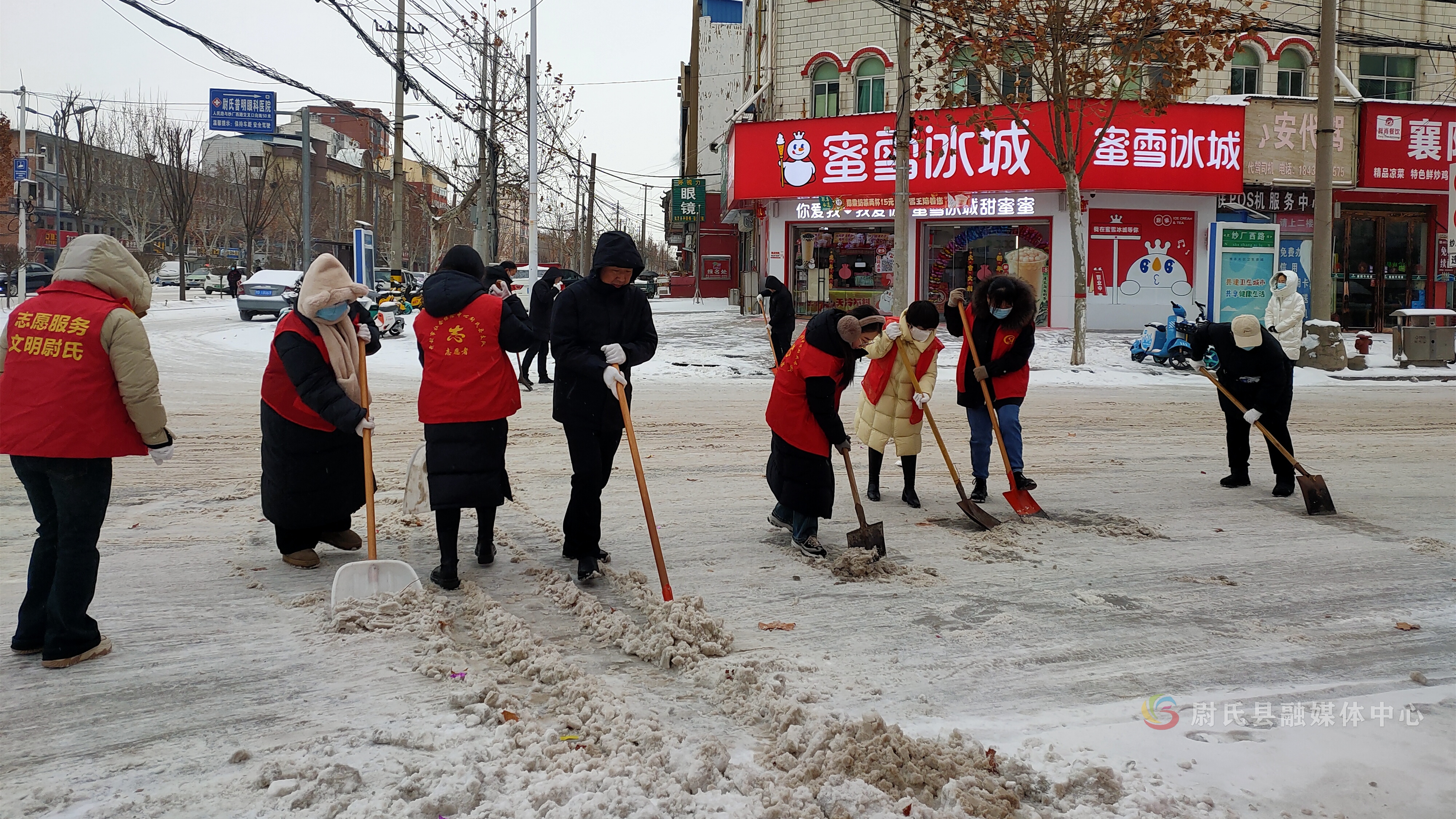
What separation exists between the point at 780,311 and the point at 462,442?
6.96m

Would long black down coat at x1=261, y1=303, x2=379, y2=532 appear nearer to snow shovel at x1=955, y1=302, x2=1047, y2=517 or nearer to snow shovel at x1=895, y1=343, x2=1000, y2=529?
snow shovel at x1=895, y1=343, x2=1000, y2=529

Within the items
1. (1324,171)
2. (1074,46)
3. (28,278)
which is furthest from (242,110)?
(1324,171)

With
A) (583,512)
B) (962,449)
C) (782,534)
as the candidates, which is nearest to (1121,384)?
(962,449)

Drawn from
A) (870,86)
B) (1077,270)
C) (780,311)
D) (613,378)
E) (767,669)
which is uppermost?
(870,86)

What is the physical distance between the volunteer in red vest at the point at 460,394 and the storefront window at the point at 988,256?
18355mm

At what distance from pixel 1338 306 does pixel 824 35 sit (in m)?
13.4

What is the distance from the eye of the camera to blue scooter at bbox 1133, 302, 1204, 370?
16516 millimetres

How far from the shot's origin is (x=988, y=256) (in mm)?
22953

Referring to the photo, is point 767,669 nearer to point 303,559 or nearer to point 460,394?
→ point 460,394

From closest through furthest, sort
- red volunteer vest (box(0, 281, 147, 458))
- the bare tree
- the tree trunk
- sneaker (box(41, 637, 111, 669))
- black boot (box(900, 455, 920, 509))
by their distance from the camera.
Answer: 1. red volunteer vest (box(0, 281, 147, 458))
2. sneaker (box(41, 637, 111, 669))
3. black boot (box(900, 455, 920, 509))
4. the bare tree
5. the tree trunk

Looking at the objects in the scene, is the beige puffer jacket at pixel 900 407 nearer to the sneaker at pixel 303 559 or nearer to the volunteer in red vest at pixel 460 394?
the volunteer in red vest at pixel 460 394

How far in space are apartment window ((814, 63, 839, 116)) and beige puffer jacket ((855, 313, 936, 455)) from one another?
60.2ft

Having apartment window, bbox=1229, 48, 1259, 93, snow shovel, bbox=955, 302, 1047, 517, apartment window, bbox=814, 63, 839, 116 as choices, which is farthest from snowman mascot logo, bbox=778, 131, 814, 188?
snow shovel, bbox=955, 302, 1047, 517

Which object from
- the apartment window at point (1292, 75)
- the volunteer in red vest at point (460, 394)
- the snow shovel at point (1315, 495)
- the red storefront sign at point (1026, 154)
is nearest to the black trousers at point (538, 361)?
the volunteer in red vest at point (460, 394)
